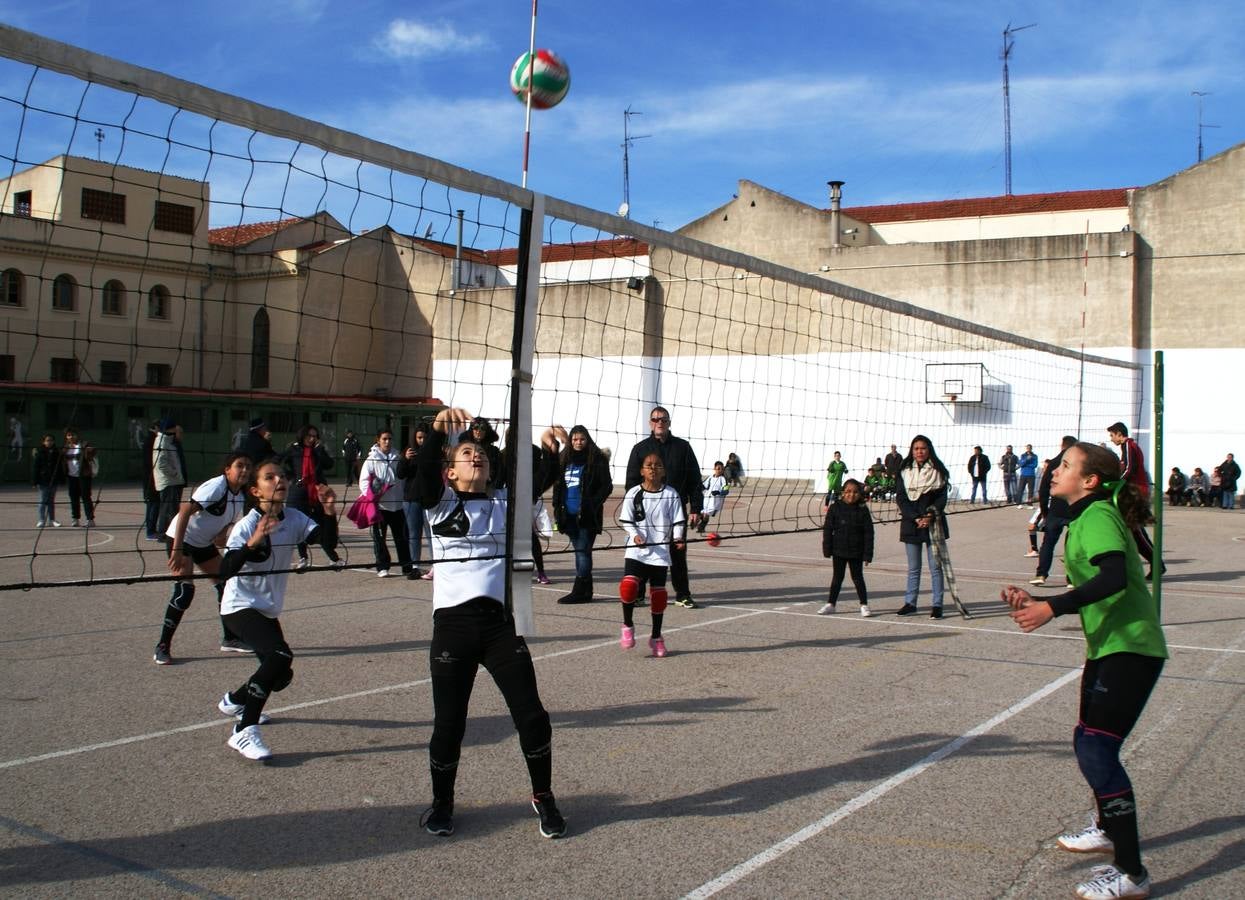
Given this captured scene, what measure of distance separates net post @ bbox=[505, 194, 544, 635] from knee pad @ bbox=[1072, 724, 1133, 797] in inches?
91.7

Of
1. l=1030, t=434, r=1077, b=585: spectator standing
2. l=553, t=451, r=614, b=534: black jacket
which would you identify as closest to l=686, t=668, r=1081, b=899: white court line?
l=1030, t=434, r=1077, b=585: spectator standing

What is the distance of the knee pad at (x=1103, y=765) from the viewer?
12.5ft

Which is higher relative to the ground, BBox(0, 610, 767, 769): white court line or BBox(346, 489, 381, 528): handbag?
BBox(346, 489, 381, 528): handbag

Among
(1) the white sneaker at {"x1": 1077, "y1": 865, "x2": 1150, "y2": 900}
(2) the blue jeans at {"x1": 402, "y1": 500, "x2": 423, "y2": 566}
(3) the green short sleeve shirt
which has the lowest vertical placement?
(1) the white sneaker at {"x1": 1077, "y1": 865, "x2": 1150, "y2": 900}

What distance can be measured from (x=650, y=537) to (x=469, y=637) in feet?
13.8

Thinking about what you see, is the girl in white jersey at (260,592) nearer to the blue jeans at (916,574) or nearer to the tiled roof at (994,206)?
the blue jeans at (916,574)

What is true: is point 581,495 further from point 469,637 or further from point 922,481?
point 469,637

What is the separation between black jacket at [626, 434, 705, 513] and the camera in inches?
367

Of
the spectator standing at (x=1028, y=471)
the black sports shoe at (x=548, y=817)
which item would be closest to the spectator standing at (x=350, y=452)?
the black sports shoe at (x=548, y=817)

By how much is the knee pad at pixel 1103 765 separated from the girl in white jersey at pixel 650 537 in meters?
4.16

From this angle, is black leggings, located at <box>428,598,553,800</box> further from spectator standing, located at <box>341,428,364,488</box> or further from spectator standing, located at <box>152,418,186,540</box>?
spectator standing, located at <box>152,418,186,540</box>

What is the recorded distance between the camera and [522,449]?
4.88 meters

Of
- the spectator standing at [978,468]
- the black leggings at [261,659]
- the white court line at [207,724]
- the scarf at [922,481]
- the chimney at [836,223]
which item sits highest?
the chimney at [836,223]

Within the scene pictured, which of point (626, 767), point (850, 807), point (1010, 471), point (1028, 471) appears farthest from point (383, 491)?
point (1010, 471)
